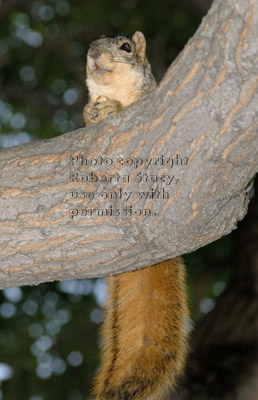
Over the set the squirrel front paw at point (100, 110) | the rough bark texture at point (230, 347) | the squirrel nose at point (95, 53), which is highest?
the squirrel nose at point (95, 53)

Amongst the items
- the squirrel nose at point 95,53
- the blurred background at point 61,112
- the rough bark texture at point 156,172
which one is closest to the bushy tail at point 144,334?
the rough bark texture at point 156,172

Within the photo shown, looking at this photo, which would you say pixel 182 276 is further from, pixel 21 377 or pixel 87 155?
pixel 21 377

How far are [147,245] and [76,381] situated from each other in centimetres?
268

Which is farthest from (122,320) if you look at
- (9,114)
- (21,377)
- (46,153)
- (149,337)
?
(9,114)

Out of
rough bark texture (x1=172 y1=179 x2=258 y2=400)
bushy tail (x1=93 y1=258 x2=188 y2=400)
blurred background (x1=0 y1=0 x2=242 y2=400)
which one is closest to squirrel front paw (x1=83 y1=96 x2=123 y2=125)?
bushy tail (x1=93 y1=258 x2=188 y2=400)


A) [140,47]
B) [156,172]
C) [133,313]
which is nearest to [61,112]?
[140,47]

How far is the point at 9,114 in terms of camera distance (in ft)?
14.7

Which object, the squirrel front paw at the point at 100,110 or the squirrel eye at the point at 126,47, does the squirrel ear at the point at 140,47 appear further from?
the squirrel front paw at the point at 100,110

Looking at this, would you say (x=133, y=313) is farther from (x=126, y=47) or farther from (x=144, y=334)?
(x=126, y=47)

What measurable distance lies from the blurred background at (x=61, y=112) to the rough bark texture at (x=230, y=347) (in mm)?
833

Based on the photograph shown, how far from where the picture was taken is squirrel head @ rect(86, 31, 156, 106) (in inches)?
95.2

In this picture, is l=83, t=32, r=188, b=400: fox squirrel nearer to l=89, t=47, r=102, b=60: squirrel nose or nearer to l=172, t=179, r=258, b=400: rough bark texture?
l=89, t=47, r=102, b=60: squirrel nose

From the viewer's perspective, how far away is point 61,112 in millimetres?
4500

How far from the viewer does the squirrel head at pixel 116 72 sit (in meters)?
2.42
